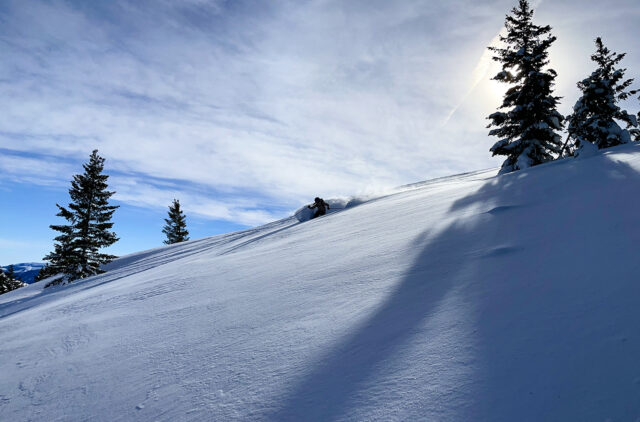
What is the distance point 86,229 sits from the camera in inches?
850

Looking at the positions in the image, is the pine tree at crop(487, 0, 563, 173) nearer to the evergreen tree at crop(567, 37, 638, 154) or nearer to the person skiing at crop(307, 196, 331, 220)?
the evergreen tree at crop(567, 37, 638, 154)

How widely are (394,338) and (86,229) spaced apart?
2560cm

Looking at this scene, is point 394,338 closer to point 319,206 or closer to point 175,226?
point 319,206

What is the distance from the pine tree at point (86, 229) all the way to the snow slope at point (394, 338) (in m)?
20.7

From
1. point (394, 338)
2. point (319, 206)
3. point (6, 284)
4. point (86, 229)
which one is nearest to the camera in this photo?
point (394, 338)

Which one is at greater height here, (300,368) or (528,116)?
(528,116)

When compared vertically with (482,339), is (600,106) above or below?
above

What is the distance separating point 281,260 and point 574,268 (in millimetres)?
3462

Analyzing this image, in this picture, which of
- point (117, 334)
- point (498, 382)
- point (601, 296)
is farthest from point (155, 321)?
point (601, 296)

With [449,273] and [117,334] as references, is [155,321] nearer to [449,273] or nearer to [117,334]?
[117,334]

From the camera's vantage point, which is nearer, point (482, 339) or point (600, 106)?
point (482, 339)

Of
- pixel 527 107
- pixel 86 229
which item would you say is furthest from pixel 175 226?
pixel 527 107

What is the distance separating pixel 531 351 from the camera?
1.46 metres

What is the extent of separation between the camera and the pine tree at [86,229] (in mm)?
20781
